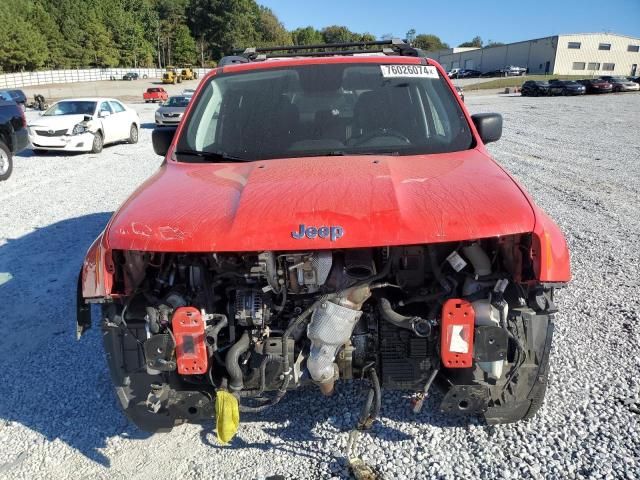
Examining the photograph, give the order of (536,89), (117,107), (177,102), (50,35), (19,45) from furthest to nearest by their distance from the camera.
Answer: (50,35), (19,45), (536,89), (177,102), (117,107)

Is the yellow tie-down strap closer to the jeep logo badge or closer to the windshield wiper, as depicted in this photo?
the jeep logo badge

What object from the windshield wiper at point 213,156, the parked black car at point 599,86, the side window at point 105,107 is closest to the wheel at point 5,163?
the side window at point 105,107

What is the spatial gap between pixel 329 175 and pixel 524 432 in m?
1.70

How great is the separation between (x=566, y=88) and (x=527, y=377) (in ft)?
140

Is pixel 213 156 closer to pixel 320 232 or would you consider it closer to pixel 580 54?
pixel 320 232

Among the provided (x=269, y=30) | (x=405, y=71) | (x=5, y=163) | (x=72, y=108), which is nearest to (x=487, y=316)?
(x=405, y=71)

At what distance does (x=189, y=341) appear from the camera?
227cm

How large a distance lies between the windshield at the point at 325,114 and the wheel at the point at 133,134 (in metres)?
13.9

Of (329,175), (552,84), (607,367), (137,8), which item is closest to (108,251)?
(329,175)

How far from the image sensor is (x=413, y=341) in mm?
2391

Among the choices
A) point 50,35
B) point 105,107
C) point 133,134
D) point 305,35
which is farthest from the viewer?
point 305,35

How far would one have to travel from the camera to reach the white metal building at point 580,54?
75.2m

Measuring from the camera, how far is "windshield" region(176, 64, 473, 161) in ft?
10.9

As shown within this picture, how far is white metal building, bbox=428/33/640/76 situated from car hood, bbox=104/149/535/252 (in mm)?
82378
